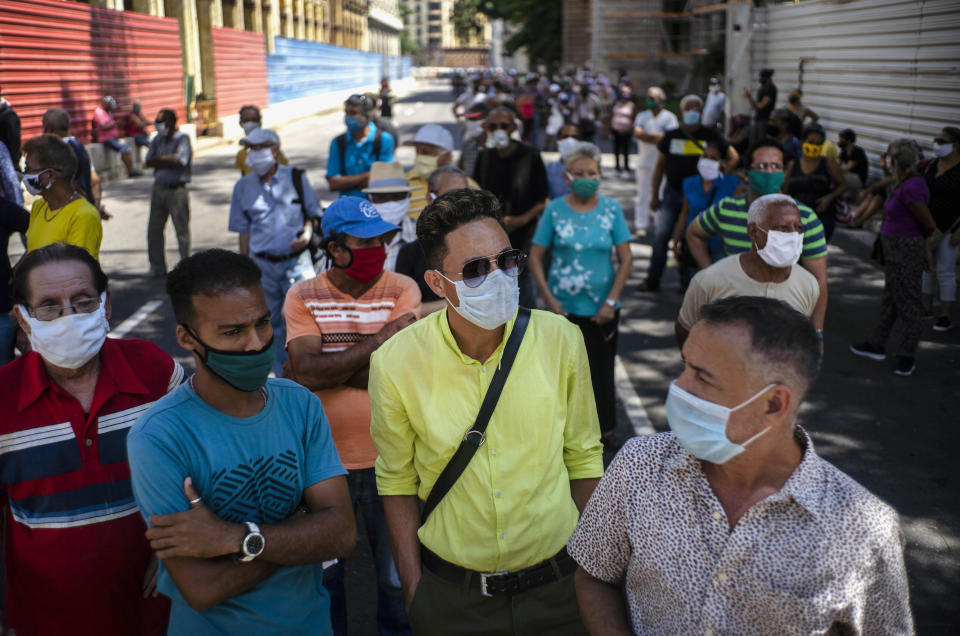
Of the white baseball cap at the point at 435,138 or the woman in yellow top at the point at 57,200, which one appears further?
the white baseball cap at the point at 435,138

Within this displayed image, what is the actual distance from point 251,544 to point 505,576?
0.79 meters

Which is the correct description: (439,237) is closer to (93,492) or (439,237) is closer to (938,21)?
(93,492)

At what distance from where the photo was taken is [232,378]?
7.74ft

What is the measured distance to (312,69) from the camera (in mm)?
48281

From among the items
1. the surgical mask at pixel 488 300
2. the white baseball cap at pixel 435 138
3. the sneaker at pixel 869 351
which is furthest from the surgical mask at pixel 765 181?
the surgical mask at pixel 488 300

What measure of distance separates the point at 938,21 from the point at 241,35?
90.8 feet

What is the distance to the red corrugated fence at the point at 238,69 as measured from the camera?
31.0 metres

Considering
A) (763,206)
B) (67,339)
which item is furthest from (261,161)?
(67,339)

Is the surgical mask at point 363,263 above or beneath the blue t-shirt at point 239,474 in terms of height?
above

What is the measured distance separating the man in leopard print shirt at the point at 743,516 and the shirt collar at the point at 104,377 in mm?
1580

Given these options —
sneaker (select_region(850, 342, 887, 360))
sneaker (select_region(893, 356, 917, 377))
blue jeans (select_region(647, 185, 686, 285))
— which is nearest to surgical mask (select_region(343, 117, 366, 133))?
blue jeans (select_region(647, 185, 686, 285))

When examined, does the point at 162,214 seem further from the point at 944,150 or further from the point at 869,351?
the point at 944,150

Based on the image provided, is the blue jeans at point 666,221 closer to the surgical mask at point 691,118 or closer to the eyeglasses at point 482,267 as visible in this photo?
the surgical mask at point 691,118

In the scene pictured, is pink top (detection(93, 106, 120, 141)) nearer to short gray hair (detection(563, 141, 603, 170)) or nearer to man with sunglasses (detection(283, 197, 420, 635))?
short gray hair (detection(563, 141, 603, 170))
